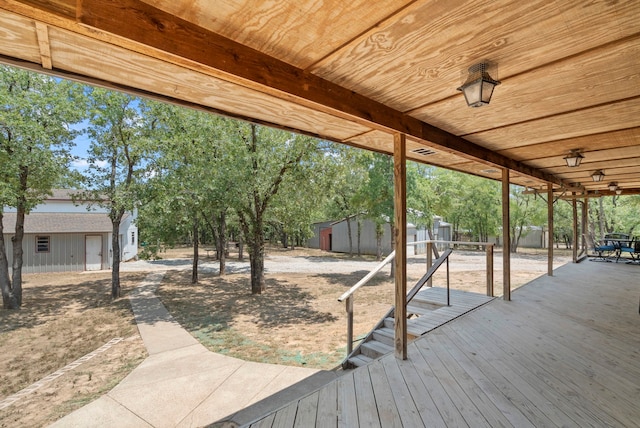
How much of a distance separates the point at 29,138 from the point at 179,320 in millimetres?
6940

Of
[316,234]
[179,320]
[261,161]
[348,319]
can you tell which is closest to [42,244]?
[179,320]

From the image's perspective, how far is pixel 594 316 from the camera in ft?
15.6

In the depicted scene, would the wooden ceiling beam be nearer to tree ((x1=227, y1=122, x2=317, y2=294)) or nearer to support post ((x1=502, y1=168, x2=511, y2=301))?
support post ((x1=502, y1=168, x2=511, y2=301))

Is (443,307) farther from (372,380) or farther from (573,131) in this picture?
(573,131)

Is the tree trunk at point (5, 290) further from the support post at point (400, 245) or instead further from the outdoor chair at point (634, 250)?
the outdoor chair at point (634, 250)

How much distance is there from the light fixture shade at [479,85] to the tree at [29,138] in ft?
36.9

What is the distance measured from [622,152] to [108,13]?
258 inches

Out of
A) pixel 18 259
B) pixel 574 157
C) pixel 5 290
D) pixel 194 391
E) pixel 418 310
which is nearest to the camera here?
pixel 194 391

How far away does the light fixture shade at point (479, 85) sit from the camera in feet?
6.85

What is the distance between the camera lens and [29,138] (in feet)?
29.1

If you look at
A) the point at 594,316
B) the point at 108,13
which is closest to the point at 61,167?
the point at 108,13

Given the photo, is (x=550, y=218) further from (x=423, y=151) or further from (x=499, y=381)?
(x=499, y=381)

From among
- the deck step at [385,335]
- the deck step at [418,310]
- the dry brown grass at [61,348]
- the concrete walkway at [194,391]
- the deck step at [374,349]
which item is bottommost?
the dry brown grass at [61,348]

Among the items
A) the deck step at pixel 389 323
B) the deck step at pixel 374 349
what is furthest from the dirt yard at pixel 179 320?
the deck step at pixel 389 323
